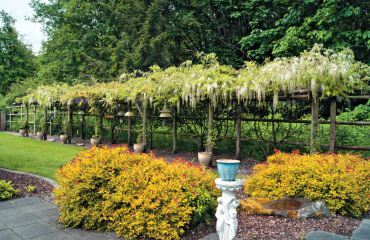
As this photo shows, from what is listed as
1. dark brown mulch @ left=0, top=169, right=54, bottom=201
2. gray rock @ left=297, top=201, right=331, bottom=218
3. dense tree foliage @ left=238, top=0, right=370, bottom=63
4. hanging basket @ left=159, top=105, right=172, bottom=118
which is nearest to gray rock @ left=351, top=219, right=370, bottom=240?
gray rock @ left=297, top=201, right=331, bottom=218

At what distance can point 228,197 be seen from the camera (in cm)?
261

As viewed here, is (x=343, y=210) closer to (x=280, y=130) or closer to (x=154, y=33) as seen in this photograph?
(x=280, y=130)

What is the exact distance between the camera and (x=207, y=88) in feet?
22.7

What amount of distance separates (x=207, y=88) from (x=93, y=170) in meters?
3.97

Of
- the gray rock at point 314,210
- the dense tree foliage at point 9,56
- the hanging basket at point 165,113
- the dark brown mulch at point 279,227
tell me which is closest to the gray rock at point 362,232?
the dark brown mulch at point 279,227

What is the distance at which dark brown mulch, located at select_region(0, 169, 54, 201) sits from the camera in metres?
4.51

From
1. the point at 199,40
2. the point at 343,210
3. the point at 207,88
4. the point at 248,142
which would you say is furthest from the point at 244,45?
the point at 343,210

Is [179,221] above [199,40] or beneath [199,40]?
beneath

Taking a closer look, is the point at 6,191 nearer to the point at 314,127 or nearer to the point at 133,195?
the point at 133,195

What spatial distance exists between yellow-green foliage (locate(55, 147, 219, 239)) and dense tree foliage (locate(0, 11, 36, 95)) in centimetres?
2546

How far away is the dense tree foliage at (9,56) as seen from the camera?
25.8 meters

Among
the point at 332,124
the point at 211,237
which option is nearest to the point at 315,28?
the point at 332,124

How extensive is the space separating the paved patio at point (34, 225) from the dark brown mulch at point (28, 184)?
0.38 m

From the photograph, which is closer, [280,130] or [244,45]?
[280,130]
